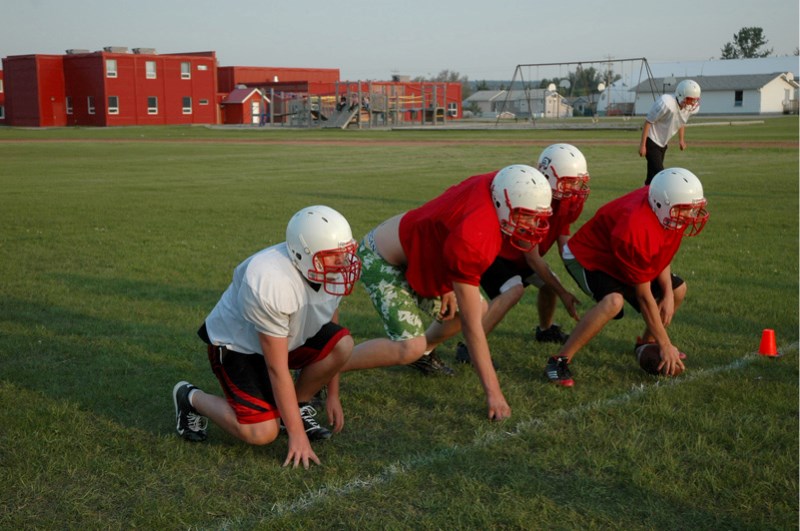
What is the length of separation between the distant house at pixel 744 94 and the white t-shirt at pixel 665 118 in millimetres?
71337

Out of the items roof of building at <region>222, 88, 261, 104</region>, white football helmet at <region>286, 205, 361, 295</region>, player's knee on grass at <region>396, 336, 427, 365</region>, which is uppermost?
roof of building at <region>222, 88, 261, 104</region>

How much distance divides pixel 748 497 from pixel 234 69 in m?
77.9

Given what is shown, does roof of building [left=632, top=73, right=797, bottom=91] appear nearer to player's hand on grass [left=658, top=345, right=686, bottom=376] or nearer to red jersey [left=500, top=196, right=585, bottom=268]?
red jersey [left=500, top=196, right=585, bottom=268]

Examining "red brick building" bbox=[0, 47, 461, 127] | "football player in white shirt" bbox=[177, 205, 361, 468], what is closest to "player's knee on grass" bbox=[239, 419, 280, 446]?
"football player in white shirt" bbox=[177, 205, 361, 468]

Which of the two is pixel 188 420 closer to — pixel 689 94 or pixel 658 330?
pixel 658 330

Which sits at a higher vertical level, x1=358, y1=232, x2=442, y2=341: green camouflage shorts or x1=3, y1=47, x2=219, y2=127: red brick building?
x1=3, y1=47, x2=219, y2=127: red brick building

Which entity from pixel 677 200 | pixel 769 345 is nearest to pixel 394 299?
pixel 677 200

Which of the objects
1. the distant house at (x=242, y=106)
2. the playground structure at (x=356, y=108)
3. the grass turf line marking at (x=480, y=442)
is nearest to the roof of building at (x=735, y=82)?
the playground structure at (x=356, y=108)

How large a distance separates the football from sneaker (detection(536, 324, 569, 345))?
0.73 meters

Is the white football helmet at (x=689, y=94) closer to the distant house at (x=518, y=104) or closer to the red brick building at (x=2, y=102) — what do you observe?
the distant house at (x=518, y=104)

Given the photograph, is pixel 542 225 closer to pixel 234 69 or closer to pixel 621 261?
pixel 621 261

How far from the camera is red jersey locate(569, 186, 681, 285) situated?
5.26 meters

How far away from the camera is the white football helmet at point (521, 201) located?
448 cm

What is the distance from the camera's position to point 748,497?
12.1ft
